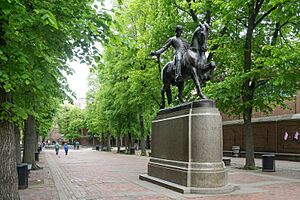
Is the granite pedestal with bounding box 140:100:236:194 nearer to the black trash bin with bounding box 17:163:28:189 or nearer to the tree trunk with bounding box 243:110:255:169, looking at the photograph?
the black trash bin with bounding box 17:163:28:189

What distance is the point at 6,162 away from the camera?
780cm

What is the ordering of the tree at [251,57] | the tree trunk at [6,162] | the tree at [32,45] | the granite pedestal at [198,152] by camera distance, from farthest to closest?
1. the tree at [251,57]
2. the granite pedestal at [198,152]
3. the tree trunk at [6,162]
4. the tree at [32,45]

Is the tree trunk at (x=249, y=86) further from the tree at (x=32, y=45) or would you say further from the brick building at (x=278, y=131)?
the tree at (x=32, y=45)

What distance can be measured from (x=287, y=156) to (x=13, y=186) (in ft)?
82.6

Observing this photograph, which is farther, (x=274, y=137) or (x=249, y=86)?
(x=274, y=137)

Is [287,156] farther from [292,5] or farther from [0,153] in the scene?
[0,153]

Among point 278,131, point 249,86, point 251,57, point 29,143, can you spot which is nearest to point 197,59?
point 249,86

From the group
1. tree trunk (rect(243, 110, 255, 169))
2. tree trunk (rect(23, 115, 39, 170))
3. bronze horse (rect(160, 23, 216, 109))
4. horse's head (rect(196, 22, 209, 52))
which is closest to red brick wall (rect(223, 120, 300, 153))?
tree trunk (rect(243, 110, 255, 169))

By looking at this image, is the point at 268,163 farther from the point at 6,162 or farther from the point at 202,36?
the point at 6,162

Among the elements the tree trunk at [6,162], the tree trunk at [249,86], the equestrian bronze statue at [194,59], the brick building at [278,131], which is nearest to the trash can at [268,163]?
the tree trunk at [249,86]

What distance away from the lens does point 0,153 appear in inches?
306

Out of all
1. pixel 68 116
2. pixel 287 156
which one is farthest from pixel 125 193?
pixel 68 116

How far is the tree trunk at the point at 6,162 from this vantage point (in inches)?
305

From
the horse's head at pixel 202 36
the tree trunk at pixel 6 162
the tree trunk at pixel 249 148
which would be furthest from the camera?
the tree trunk at pixel 249 148
